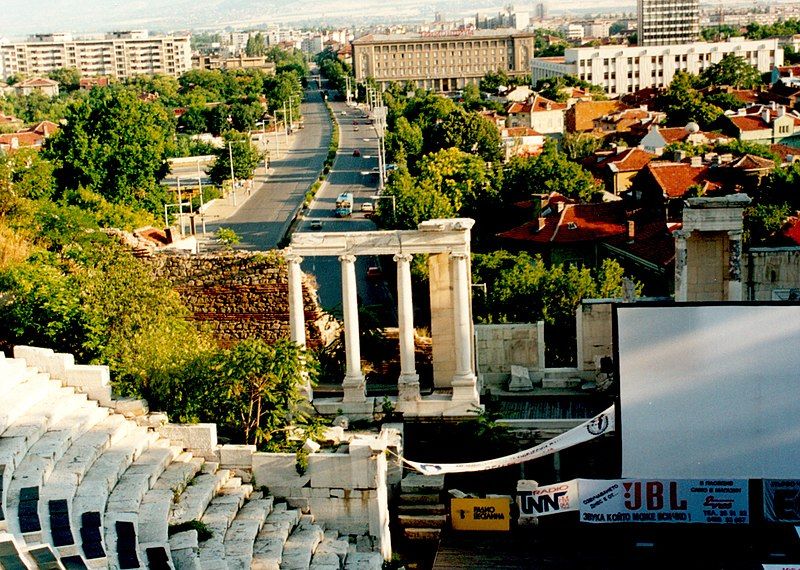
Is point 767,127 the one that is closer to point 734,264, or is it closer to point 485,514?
point 734,264

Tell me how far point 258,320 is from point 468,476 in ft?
22.2

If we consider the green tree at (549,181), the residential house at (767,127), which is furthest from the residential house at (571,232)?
the residential house at (767,127)

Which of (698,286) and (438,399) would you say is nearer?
(438,399)

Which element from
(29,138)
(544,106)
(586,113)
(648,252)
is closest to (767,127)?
(586,113)

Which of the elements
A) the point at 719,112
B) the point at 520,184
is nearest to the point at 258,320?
the point at 520,184

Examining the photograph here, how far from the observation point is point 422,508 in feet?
62.8

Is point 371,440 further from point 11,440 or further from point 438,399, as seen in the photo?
point 11,440

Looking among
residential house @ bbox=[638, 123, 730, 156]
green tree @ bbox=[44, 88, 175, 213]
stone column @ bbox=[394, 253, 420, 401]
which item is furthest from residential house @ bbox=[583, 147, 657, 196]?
stone column @ bbox=[394, 253, 420, 401]

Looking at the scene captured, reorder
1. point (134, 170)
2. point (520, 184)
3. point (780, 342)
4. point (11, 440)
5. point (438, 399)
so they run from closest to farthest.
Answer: point (11, 440)
point (780, 342)
point (438, 399)
point (520, 184)
point (134, 170)

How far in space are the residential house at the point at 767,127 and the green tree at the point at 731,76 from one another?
35.7 meters

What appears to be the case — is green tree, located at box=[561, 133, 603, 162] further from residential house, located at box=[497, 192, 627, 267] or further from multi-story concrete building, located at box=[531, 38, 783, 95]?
multi-story concrete building, located at box=[531, 38, 783, 95]

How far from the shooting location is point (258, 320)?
25016 millimetres

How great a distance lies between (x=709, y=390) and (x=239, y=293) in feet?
34.8

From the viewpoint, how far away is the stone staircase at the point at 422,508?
18891 mm
